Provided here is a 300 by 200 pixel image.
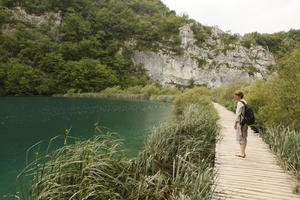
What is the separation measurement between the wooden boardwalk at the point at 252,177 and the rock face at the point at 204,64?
60.9 metres

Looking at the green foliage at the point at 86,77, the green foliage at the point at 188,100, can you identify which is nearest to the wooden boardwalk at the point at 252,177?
the green foliage at the point at 188,100

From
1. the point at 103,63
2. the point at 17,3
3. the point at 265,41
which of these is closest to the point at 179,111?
the point at 103,63

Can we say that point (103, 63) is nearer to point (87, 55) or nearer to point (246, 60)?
point (87, 55)

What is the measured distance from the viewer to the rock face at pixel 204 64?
223 ft

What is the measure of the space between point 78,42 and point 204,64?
4614 centimetres

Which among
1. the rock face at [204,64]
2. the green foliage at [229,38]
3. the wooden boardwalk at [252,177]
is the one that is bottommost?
the wooden boardwalk at [252,177]

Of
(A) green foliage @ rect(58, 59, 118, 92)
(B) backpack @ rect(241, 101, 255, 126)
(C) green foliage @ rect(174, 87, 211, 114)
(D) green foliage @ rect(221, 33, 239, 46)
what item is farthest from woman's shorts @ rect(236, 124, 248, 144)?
(D) green foliage @ rect(221, 33, 239, 46)

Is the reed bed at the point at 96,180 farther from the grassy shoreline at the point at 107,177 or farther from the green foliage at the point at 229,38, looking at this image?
the green foliage at the point at 229,38

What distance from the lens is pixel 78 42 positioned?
6794cm

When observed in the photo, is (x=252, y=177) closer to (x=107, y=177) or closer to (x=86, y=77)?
(x=107, y=177)

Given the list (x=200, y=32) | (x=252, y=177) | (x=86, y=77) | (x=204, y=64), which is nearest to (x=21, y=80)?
(x=86, y=77)

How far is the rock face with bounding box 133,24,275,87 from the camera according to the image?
67.9m

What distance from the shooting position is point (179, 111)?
711 inches

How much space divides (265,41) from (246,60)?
2184 cm
